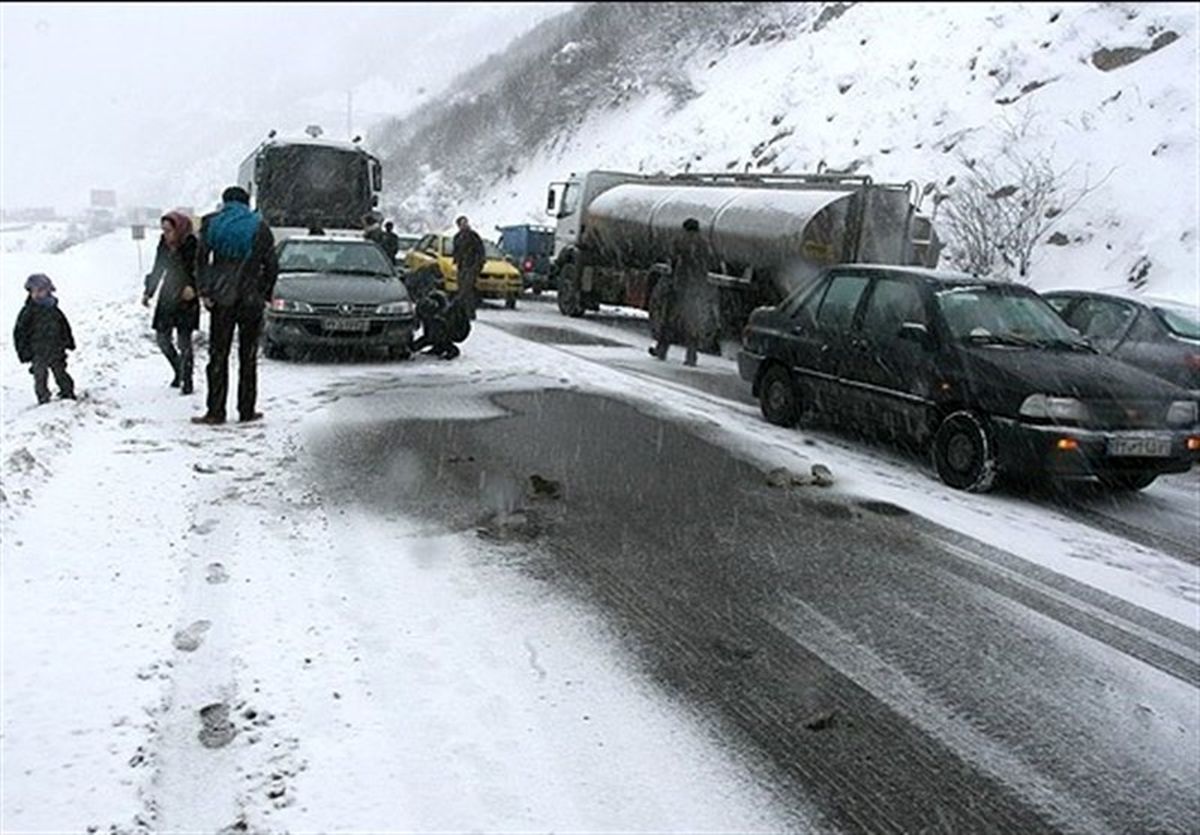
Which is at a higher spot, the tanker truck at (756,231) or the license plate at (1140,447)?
the tanker truck at (756,231)

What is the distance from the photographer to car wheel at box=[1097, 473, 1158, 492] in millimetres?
8250

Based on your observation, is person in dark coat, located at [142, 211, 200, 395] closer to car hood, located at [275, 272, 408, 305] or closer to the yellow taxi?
car hood, located at [275, 272, 408, 305]

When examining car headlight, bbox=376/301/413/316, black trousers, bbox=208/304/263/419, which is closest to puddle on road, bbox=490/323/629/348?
car headlight, bbox=376/301/413/316

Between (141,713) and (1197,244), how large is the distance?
60.1 feet

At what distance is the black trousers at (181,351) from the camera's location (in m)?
9.88

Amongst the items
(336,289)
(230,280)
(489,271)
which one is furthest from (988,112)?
(230,280)

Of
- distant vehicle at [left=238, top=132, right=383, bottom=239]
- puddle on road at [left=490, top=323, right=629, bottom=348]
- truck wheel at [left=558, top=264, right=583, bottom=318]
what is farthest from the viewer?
truck wheel at [left=558, top=264, right=583, bottom=318]

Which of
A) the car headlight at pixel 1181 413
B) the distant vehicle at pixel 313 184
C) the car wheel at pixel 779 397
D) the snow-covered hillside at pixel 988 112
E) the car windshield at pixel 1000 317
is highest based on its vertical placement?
the snow-covered hillside at pixel 988 112

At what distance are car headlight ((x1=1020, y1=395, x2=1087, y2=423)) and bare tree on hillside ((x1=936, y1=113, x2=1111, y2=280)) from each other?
1263 centimetres

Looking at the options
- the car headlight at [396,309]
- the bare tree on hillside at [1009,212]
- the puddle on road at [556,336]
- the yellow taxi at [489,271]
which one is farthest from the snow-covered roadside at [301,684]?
the yellow taxi at [489,271]

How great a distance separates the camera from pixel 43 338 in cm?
931

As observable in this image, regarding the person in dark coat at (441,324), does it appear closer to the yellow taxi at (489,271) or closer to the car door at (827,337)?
the car door at (827,337)

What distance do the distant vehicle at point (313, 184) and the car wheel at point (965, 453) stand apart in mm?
12859

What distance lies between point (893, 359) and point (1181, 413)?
7.19ft
